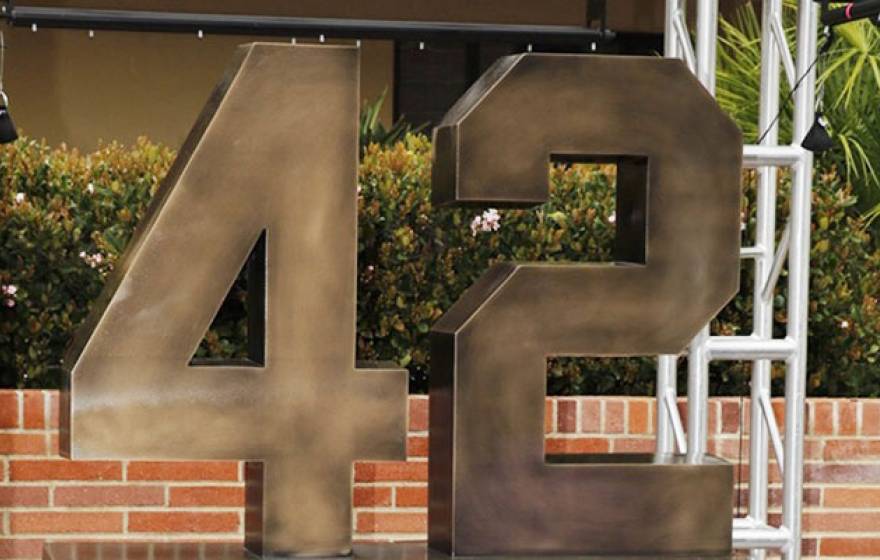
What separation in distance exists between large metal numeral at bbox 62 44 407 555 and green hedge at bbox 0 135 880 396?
77.5 inches

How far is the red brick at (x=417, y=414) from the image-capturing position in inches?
226

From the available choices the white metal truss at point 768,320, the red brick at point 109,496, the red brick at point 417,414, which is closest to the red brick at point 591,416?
the white metal truss at point 768,320

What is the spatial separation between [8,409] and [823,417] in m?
2.78

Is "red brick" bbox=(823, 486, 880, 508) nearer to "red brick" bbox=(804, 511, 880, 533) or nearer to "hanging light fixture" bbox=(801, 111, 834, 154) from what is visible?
"red brick" bbox=(804, 511, 880, 533)

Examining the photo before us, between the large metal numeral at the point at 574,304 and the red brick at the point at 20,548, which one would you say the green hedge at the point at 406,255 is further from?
the large metal numeral at the point at 574,304

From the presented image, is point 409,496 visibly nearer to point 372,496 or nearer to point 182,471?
point 372,496

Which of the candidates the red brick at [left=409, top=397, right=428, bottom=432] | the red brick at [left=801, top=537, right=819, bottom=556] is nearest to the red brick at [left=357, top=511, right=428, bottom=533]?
the red brick at [left=409, top=397, right=428, bottom=432]

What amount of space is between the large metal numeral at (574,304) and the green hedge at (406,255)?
6.30 ft

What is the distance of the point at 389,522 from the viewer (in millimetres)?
5766

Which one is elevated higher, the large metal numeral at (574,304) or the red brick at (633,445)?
the large metal numeral at (574,304)

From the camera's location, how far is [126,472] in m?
5.64

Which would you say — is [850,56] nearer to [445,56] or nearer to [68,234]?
[68,234]

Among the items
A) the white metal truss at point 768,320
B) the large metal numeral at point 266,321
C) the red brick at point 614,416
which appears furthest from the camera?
the red brick at point 614,416

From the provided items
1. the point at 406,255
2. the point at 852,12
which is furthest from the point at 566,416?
the point at 852,12
